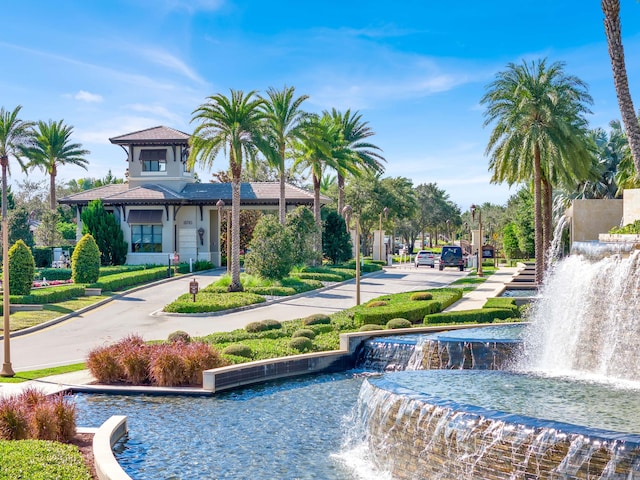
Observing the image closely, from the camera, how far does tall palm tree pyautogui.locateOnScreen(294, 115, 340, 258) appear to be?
144 feet

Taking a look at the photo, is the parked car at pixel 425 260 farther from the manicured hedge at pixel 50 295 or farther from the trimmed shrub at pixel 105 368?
the trimmed shrub at pixel 105 368

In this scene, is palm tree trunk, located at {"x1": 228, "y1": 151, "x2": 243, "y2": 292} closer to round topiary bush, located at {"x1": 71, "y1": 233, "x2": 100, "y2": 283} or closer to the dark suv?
round topiary bush, located at {"x1": 71, "y1": 233, "x2": 100, "y2": 283}

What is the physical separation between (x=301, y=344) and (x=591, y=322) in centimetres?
773

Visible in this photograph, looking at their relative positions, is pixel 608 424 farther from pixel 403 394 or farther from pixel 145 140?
pixel 145 140

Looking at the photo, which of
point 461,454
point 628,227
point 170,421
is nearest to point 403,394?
point 461,454

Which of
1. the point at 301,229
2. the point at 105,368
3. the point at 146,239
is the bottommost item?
the point at 105,368

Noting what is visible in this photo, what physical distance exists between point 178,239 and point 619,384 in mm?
39350

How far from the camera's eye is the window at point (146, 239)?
49094 mm

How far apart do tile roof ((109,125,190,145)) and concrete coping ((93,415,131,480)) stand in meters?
39.1

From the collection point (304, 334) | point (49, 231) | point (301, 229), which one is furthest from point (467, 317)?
point (49, 231)

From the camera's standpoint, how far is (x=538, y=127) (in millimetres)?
32875

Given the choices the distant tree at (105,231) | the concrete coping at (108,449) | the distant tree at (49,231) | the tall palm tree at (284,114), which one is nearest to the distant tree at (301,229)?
the tall palm tree at (284,114)

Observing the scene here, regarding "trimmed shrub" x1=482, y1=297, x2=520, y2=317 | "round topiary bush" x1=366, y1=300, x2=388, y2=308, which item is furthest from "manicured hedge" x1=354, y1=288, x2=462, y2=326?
"trimmed shrub" x1=482, y1=297, x2=520, y2=317

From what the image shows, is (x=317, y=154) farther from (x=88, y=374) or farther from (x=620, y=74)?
(x=88, y=374)
